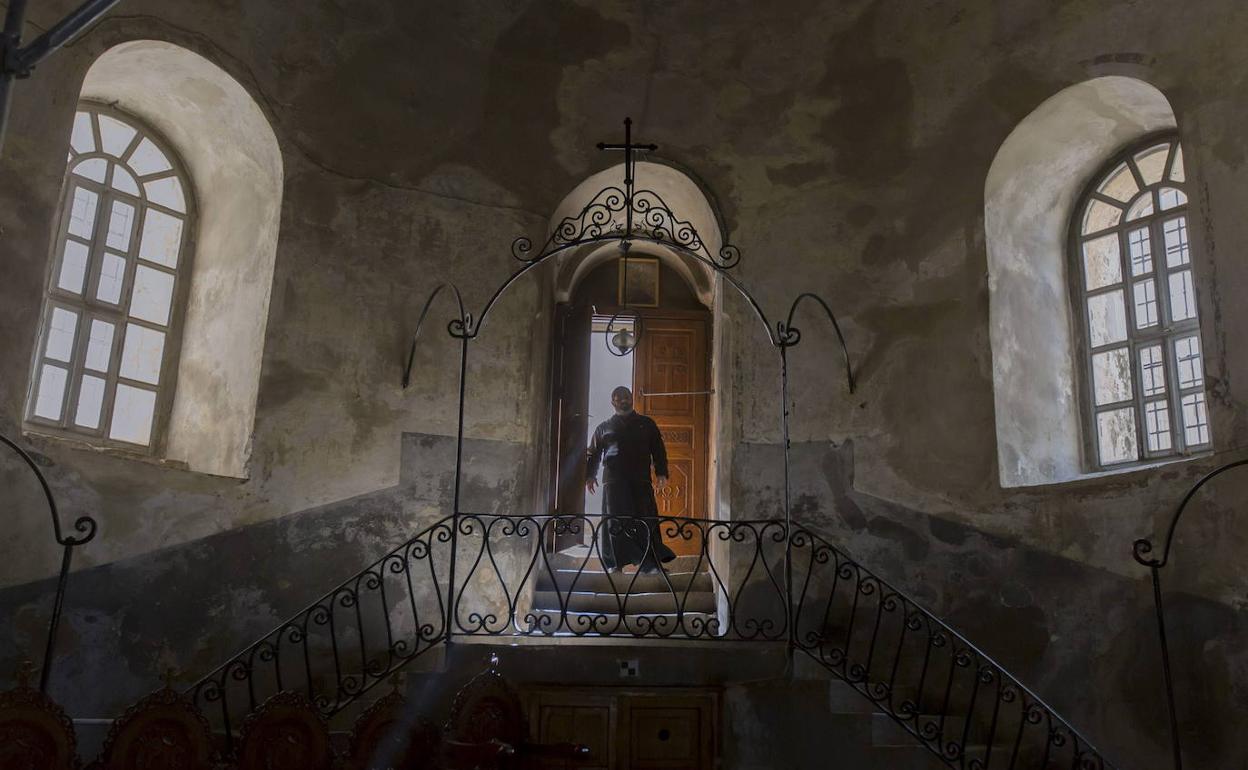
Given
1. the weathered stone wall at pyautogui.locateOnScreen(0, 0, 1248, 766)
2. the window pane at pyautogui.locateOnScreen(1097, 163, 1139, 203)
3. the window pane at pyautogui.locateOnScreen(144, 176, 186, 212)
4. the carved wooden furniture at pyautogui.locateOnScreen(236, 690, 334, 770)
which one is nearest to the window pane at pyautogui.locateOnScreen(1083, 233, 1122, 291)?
the window pane at pyautogui.locateOnScreen(1097, 163, 1139, 203)

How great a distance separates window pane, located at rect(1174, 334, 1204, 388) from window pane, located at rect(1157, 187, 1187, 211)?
0.94 metres

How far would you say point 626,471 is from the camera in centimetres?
Result: 824

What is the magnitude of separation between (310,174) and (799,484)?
160 inches

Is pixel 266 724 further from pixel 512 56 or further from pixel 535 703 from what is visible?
pixel 512 56

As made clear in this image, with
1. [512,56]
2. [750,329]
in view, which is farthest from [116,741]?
[512,56]

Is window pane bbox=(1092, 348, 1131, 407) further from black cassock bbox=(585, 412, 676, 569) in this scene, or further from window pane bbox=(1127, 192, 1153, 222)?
black cassock bbox=(585, 412, 676, 569)

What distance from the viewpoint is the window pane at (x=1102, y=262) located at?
309 inches

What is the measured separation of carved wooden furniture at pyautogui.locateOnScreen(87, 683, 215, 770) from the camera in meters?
4.70

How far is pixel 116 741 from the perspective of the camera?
4.70m

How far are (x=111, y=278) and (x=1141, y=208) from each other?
7080 millimetres

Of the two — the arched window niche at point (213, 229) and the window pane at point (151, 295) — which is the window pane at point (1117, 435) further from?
the window pane at point (151, 295)

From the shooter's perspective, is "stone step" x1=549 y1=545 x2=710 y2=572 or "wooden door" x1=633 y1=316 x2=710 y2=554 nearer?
"stone step" x1=549 y1=545 x2=710 y2=572

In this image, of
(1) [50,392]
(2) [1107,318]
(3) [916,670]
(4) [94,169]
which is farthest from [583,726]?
(4) [94,169]

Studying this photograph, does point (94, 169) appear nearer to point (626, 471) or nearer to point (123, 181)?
point (123, 181)
